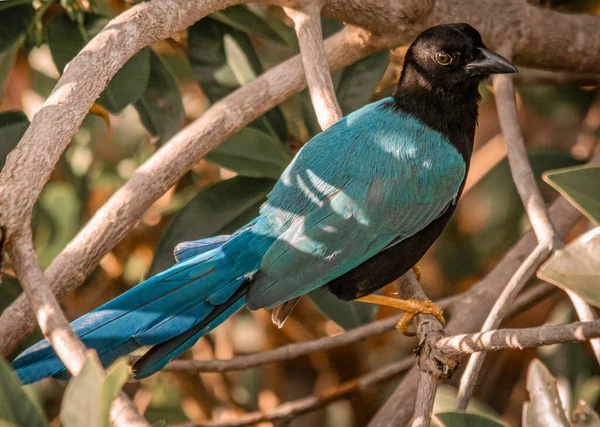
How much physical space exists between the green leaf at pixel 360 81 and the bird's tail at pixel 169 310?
860mm

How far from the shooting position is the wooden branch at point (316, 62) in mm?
2695

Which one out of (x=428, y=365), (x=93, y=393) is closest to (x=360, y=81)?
(x=428, y=365)

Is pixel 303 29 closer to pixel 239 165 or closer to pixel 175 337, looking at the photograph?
pixel 239 165

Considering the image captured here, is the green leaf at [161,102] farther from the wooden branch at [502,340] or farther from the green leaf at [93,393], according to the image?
the green leaf at [93,393]

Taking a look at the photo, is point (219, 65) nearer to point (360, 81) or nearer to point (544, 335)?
point (360, 81)

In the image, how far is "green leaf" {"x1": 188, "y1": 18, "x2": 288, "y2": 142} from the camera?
312cm

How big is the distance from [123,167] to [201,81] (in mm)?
744

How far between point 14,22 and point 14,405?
1665 mm

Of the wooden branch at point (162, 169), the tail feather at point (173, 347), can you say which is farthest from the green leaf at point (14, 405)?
the tail feather at point (173, 347)

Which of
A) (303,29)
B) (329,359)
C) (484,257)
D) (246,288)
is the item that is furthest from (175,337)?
(484,257)

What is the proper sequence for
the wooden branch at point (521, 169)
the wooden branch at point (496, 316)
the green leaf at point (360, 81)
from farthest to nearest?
the green leaf at point (360, 81), the wooden branch at point (521, 169), the wooden branch at point (496, 316)

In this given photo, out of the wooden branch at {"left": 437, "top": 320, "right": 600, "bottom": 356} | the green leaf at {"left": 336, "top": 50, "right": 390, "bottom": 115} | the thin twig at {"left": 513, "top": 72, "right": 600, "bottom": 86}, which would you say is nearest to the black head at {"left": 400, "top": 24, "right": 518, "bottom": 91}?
the green leaf at {"left": 336, "top": 50, "right": 390, "bottom": 115}

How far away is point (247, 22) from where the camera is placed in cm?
304

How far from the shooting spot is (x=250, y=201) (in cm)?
306
